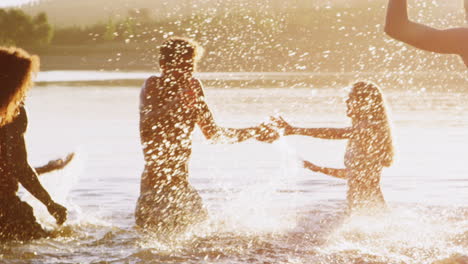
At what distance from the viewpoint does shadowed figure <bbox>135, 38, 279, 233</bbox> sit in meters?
7.82

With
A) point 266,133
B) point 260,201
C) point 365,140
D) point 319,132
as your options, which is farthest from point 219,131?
point 260,201

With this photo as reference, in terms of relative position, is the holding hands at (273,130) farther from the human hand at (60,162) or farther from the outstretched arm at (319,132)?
the human hand at (60,162)

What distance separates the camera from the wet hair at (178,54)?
7789mm

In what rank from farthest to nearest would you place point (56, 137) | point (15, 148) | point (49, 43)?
point (49, 43) → point (56, 137) → point (15, 148)

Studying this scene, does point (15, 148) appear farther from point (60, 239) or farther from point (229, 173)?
point (229, 173)

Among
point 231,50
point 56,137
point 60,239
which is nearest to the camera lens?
point 60,239

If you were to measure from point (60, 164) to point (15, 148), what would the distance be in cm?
113

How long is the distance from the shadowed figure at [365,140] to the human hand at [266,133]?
0.08 meters

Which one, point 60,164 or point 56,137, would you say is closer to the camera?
point 60,164

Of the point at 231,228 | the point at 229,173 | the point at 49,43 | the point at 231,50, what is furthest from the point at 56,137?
the point at 49,43

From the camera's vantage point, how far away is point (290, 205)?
11305 mm

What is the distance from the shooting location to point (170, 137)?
7.86 m

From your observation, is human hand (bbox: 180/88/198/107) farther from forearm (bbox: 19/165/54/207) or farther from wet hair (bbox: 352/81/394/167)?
wet hair (bbox: 352/81/394/167)

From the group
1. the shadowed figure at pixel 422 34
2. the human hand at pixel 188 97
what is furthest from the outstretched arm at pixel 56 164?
the shadowed figure at pixel 422 34
